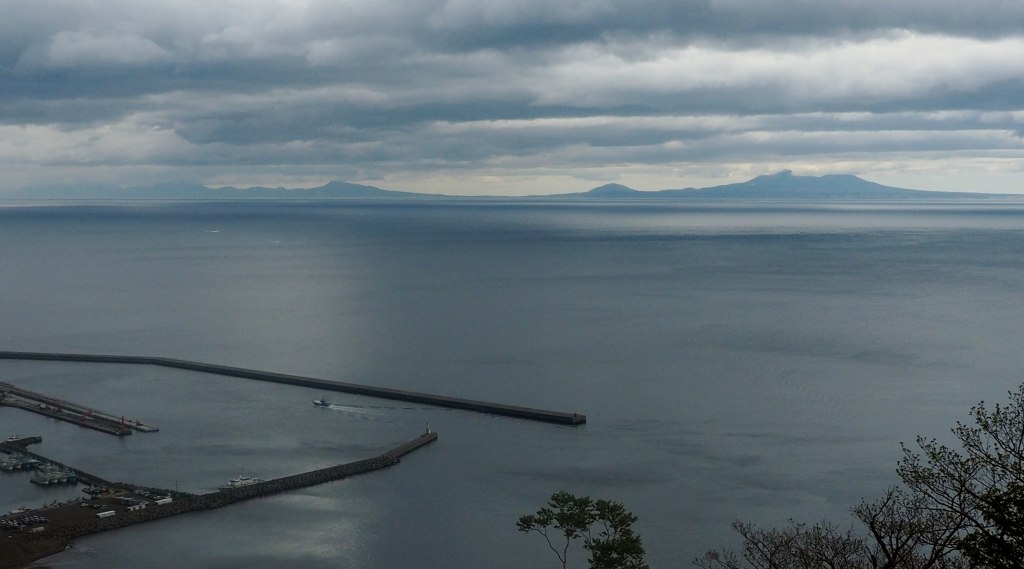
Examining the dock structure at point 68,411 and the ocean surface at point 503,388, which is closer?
the ocean surface at point 503,388

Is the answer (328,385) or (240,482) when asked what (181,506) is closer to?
(240,482)

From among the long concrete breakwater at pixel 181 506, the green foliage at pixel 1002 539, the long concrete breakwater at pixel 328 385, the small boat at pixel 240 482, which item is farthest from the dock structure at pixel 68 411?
the green foliage at pixel 1002 539

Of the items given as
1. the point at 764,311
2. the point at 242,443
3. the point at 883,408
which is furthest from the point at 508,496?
the point at 764,311

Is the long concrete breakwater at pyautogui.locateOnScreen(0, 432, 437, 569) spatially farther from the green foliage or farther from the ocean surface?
the green foliage

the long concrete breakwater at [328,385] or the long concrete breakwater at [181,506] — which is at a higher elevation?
the long concrete breakwater at [328,385]

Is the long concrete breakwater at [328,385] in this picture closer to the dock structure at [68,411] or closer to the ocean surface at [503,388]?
the ocean surface at [503,388]

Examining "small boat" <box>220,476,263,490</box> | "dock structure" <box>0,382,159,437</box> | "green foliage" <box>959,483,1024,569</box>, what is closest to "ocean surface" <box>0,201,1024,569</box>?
"small boat" <box>220,476,263,490</box>
